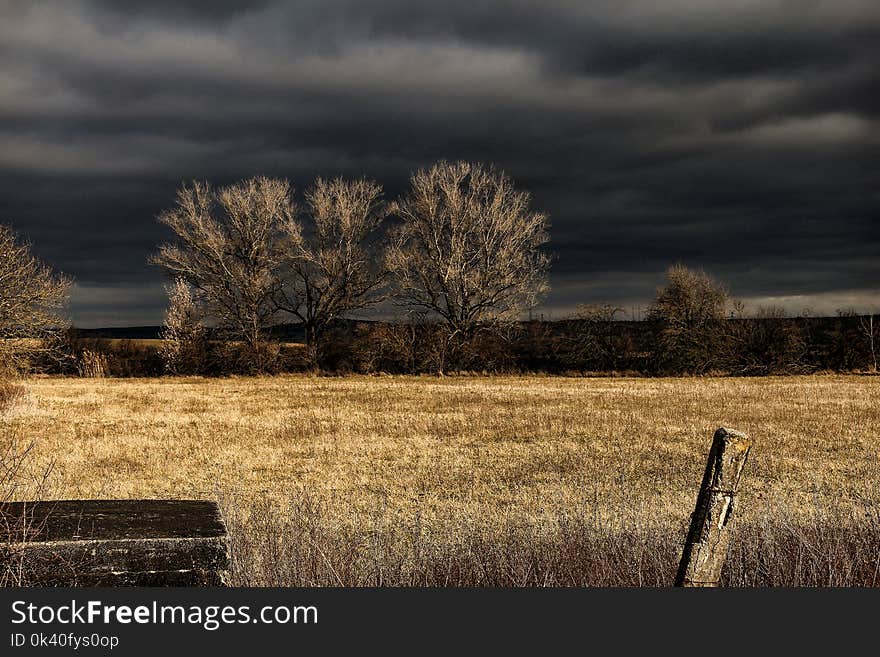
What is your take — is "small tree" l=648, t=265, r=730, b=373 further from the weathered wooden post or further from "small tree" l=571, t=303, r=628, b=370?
the weathered wooden post

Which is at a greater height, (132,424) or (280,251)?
(280,251)

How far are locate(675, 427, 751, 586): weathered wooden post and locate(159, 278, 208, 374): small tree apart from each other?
38.7 meters

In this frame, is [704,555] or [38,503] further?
[38,503]

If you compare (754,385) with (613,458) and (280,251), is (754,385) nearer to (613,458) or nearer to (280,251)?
(613,458)

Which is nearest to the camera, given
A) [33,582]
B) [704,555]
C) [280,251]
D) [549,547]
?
[704,555]

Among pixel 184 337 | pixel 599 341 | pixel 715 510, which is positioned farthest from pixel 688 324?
pixel 715 510

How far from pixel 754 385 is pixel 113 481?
26.0m

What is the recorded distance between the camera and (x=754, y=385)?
3144 cm

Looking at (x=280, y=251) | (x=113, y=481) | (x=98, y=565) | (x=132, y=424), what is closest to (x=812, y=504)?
(x=98, y=565)

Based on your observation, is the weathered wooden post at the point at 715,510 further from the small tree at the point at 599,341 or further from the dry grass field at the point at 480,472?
the small tree at the point at 599,341

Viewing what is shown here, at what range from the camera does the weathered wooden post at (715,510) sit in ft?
12.4

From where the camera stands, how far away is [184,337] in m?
41.0

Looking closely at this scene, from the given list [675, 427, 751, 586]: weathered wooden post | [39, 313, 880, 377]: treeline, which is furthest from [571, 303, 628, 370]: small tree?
[675, 427, 751, 586]: weathered wooden post

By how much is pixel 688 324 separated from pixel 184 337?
2591cm
